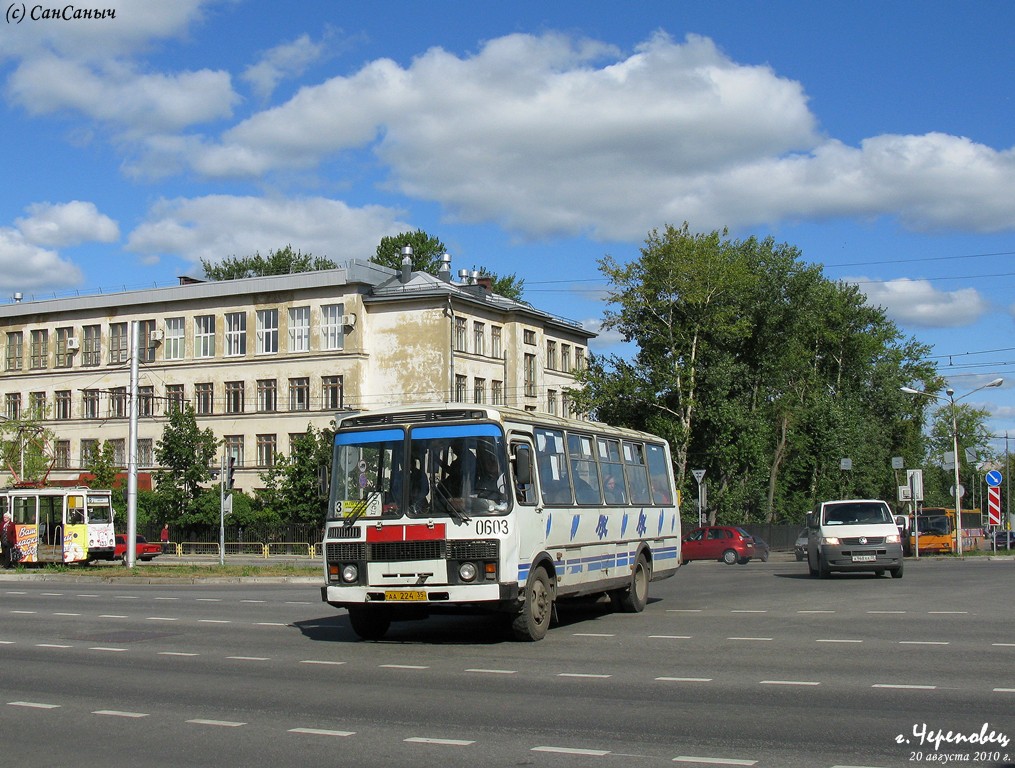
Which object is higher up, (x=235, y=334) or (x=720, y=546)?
(x=235, y=334)

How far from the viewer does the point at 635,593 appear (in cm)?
1902

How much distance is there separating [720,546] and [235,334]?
3554 centimetres

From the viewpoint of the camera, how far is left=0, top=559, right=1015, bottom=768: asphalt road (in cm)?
820

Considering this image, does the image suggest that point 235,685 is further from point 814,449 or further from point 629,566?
point 814,449

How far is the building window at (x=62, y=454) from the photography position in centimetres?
7300

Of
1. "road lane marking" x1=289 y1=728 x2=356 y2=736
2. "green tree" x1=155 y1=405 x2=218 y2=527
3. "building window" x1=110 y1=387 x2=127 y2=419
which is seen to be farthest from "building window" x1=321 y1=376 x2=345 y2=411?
"road lane marking" x1=289 y1=728 x2=356 y2=736

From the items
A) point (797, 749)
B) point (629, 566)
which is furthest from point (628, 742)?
point (629, 566)

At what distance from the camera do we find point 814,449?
2783 inches

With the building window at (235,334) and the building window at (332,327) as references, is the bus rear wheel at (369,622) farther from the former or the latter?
the building window at (235,334)

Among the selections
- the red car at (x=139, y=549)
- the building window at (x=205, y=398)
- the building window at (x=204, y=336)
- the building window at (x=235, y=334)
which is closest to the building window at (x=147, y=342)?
the building window at (x=204, y=336)

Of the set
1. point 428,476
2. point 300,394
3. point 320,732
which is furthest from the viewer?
point 300,394

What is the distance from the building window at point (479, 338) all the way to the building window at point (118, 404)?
21651 millimetres

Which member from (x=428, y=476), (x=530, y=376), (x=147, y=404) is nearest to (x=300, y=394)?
(x=147, y=404)

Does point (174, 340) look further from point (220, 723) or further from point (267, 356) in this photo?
point (220, 723)
